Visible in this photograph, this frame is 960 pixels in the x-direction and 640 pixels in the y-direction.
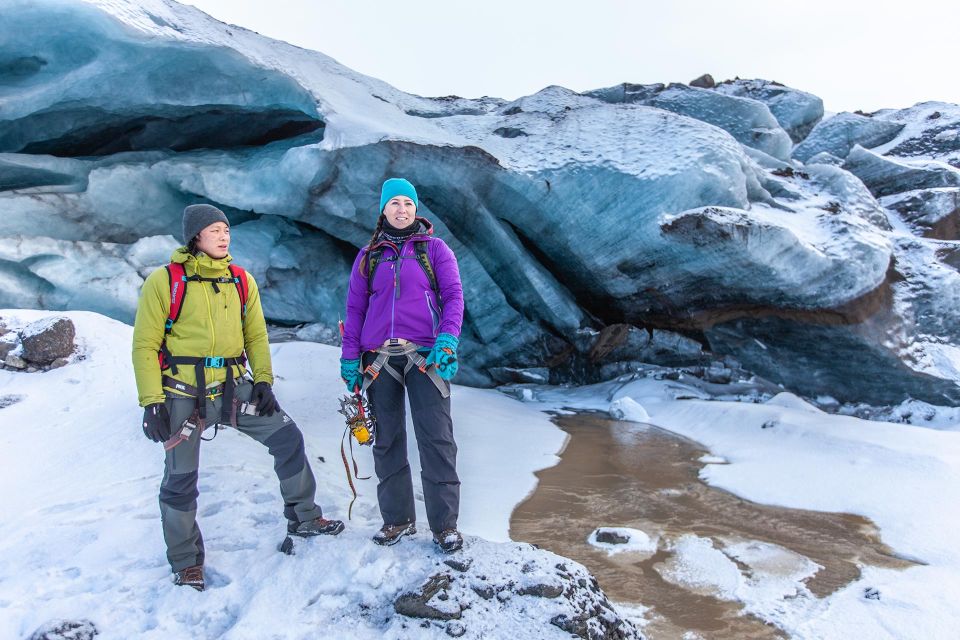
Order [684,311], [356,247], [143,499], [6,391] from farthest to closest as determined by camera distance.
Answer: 1. [356,247]
2. [684,311]
3. [6,391]
4. [143,499]

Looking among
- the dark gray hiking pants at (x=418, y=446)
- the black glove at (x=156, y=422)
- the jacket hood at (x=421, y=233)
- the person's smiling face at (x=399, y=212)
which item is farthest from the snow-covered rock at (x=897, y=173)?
the black glove at (x=156, y=422)

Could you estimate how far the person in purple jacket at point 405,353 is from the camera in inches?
125

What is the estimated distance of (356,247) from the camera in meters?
13.5

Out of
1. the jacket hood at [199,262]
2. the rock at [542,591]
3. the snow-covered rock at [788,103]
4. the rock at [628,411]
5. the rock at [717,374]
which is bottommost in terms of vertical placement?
the rock at [628,411]

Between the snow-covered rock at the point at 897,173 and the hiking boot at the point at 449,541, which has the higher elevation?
the snow-covered rock at the point at 897,173

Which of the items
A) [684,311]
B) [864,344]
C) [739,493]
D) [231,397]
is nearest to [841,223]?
[864,344]

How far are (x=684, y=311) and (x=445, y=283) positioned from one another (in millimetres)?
9774

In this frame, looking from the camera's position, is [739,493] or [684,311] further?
[684,311]

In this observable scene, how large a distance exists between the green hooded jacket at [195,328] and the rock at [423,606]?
148cm

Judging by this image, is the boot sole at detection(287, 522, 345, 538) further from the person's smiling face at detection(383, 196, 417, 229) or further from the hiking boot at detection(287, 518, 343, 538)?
the person's smiling face at detection(383, 196, 417, 229)

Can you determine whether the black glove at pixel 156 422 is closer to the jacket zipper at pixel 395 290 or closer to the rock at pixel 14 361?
the jacket zipper at pixel 395 290

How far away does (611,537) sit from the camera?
4.76 meters

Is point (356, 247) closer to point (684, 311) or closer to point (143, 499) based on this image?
point (684, 311)

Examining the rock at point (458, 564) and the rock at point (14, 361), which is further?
the rock at point (14, 361)
